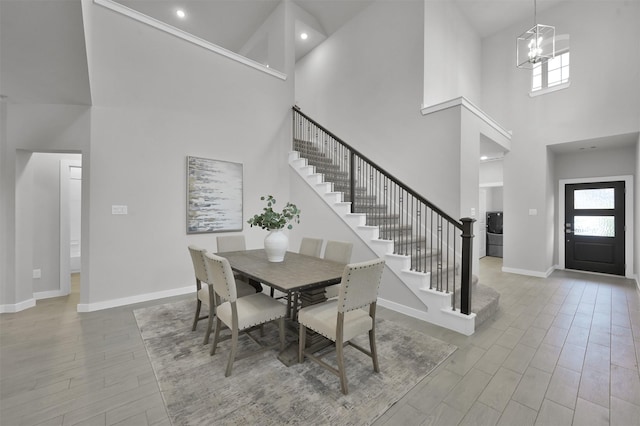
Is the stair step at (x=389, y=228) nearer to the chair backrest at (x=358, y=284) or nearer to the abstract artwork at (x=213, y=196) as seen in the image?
the chair backrest at (x=358, y=284)

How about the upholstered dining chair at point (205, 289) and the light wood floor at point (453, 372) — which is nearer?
the light wood floor at point (453, 372)

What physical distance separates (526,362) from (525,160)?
497cm

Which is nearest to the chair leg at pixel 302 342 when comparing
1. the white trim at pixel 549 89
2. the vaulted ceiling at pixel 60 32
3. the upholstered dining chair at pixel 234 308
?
the upholstered dining chair at pixel 234 308

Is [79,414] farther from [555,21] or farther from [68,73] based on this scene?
[555,21]

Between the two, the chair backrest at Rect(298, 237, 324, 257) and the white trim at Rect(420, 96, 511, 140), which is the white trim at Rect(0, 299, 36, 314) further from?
the white trim at Rect(420, 96, 511, 140)

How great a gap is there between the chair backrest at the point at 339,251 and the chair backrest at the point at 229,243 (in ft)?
4.49

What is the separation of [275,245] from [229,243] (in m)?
1.19

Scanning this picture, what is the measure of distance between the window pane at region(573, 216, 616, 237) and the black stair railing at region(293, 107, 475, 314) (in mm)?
3926

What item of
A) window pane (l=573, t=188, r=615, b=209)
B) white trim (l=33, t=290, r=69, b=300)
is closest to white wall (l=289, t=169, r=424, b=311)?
white trim (l=33, t=290, r=69, b=300)

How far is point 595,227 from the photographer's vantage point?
5.86 meters

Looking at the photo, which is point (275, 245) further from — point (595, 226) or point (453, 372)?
point (595, 226)

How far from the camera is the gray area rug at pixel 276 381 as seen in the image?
1.76 meters

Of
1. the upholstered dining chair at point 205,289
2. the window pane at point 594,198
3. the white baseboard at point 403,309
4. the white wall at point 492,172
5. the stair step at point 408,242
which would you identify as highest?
the white wall at point 492,172

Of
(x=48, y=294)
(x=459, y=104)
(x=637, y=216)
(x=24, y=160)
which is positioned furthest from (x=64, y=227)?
(x=637, y=216)
